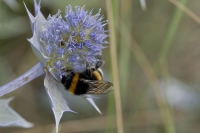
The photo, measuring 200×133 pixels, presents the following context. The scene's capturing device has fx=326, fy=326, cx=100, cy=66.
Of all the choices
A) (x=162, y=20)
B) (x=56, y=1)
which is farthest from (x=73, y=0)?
(x=162, y=20)

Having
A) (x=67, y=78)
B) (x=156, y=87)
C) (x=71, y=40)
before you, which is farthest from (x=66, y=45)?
(x=156, y=87)

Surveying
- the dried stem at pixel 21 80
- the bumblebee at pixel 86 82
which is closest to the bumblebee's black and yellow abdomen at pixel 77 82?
the bumblebee at pixel 86 82

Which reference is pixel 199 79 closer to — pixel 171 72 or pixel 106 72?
pixel 171 72

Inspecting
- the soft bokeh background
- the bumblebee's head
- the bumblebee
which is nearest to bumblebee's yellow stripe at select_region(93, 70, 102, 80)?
the bumblebee

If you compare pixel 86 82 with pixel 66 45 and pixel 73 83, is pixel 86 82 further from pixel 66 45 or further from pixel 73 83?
pixel 66 45

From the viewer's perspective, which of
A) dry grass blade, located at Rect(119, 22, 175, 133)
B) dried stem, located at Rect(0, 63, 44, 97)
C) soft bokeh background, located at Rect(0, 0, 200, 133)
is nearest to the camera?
dried stem, located at Rect(0, 63, 44, 97)

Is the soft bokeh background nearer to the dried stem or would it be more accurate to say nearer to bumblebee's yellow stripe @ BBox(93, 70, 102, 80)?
bumblebee's yellow stripe @ BBox(93, 70, 102, 80)

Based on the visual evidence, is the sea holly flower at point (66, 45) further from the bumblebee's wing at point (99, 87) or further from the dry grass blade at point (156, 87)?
the dry grass blade at point (156, 87)
